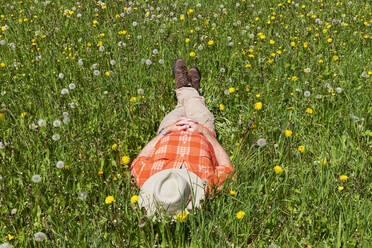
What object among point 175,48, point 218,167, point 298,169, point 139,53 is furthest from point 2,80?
point 298,169

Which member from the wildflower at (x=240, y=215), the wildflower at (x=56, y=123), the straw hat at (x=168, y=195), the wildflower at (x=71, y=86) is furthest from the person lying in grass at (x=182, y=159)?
the wildflower at (x=71, y=86)

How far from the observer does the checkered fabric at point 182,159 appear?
2430mm

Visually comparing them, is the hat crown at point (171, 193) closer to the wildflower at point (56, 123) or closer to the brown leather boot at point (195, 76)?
the wildflower at point (56, 123)

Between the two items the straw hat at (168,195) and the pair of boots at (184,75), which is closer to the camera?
the straw hat at (168,195)

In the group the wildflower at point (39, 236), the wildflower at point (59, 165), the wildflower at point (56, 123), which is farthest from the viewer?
the wildflower at point (56, 123)

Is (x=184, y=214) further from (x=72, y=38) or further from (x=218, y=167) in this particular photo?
(x=72, y=38)

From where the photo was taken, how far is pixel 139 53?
4.07 metres

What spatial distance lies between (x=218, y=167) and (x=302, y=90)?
150 cm

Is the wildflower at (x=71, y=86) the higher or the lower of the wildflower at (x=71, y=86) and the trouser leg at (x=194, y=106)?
the higher

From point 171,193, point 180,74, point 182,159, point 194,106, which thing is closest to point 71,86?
point 180,74

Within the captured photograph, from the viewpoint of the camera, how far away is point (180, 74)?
3.65 meters

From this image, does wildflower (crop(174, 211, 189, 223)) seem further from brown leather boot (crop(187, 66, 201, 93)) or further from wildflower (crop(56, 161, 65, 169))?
brown leather boot (crop(187, 66, 201, 93))

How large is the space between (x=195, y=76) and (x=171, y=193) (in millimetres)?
2122

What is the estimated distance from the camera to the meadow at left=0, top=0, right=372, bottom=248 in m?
1.95
